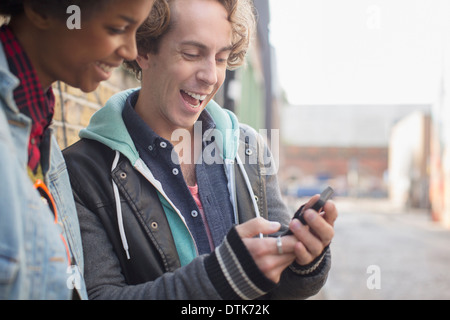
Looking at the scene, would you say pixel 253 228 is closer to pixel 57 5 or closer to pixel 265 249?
pixel 265 249

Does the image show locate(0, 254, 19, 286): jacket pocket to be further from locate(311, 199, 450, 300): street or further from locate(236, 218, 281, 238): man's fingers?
locate(311, 199, 450, 300): street

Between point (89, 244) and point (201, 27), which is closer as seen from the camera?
point (89, 244)

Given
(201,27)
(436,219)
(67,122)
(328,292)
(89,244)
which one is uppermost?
(201,27)

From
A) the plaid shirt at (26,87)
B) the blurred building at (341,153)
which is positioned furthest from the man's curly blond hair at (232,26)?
the blurred building at (341,153)

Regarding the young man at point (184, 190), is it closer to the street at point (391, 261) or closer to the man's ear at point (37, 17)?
the man's ear at point (37, 17)

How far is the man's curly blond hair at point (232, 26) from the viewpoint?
1.70m

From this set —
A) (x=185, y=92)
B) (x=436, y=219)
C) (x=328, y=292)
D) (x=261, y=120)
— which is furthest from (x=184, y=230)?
(x=436, y=219)

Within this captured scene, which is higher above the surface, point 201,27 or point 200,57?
point 201,27

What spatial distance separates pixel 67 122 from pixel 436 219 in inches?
590

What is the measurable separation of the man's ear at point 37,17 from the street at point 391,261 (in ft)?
8.21

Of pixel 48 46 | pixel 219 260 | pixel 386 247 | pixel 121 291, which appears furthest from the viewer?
pixel 386 247

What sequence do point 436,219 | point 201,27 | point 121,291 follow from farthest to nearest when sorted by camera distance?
point 436,219, point 201,27, point 121,291

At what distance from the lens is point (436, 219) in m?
15.1

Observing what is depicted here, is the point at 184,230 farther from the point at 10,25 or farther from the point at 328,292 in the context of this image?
the point at 328,292
